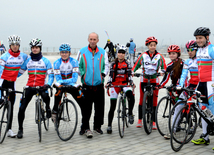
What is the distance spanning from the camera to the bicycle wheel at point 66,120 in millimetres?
6922

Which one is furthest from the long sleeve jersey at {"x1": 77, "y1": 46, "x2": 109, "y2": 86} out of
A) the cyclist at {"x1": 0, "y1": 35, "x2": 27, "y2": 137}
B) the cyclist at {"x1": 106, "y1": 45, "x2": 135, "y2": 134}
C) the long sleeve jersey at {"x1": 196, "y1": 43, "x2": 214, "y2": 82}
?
the long sleeve jersey at {"x1": 196, "y1": 43, "x2": 214, "y2": 82}

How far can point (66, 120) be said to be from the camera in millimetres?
7109

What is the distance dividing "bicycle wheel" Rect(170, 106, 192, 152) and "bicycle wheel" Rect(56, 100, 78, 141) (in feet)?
6.29

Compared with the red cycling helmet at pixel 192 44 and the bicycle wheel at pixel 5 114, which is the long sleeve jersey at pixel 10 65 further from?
the red cycling helmet at pixel 192 44

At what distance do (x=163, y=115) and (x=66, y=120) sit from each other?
1.90 metres

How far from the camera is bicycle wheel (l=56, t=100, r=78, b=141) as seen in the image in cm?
692

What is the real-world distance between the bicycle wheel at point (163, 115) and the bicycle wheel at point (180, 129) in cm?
99

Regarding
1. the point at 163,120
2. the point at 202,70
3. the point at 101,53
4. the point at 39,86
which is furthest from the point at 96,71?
the point at 202,70

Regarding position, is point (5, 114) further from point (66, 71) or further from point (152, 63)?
point (152, 63)

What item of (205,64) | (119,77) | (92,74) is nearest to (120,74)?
(119,77)

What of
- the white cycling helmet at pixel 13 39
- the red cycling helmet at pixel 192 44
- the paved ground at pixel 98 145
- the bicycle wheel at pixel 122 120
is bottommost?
the paved ground at pixel 98 145

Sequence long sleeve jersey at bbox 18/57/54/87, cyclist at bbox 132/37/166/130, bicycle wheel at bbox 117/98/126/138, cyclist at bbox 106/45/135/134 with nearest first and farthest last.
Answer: bicycle wheel at bbox 117/98/126/138, long sleeve jersey at bbox 18/57/54/87, cyclist at bbox 106/45/135/134, cyclist at bbox 132/37/166/130

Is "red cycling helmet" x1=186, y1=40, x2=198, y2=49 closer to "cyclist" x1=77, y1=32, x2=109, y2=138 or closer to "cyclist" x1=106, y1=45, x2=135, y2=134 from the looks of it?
"cyclist" x1=106, y1=45, x2=135, y2=134

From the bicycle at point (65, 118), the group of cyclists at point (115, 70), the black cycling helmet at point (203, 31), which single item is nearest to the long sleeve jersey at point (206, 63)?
the group of cyclists at point (115, 70)
